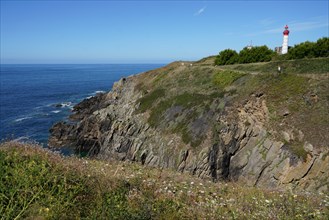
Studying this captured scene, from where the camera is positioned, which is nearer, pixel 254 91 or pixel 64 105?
pixel 254 91

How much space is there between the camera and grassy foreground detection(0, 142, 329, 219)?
676cm

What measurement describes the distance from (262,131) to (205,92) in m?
15.2

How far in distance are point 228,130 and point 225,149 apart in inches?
95.1

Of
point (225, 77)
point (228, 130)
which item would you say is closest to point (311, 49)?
point (225, 77)

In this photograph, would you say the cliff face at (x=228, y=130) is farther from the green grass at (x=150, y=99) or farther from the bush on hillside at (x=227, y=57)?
the bush on hillside at (x=227, y=57)

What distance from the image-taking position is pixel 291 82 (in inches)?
1315

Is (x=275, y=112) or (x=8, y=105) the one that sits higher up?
(x=275, y=112)

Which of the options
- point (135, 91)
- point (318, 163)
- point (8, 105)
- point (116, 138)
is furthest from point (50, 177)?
point (8, 105)

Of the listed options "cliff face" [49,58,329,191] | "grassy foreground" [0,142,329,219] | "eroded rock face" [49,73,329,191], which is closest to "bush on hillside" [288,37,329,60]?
"cliff face" [49,58,329,191]

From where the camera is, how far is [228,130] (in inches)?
1236

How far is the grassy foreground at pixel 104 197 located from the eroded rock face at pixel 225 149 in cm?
1403

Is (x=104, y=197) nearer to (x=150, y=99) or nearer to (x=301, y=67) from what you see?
(x=301, y=67)

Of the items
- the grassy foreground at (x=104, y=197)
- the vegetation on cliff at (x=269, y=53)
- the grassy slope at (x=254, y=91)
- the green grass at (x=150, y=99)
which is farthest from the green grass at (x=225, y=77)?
the grassy foreground at (x=104, y=197)

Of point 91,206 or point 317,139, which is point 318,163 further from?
point 91,206
